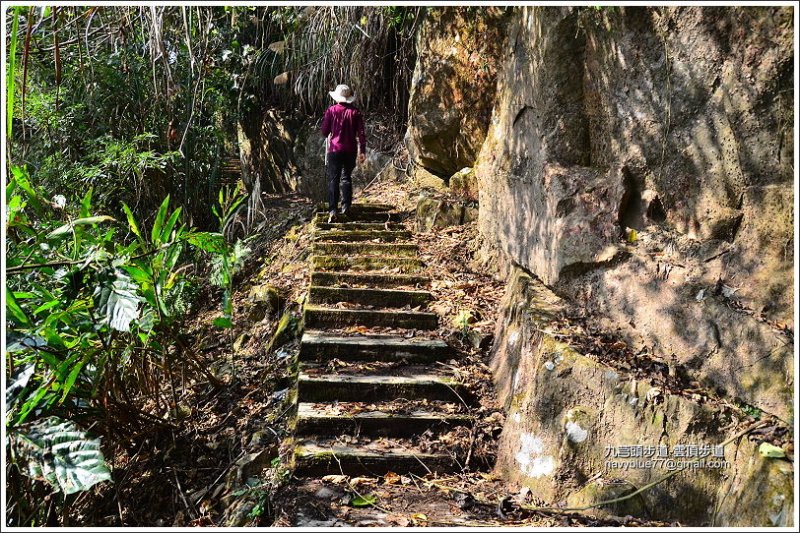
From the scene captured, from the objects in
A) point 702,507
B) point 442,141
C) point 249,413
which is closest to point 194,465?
point 249,413

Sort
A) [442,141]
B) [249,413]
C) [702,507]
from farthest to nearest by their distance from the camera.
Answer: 1. [442,141]
2. [249,413]
3. [702,507]

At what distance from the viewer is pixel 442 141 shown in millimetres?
7301

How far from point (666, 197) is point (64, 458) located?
3352mm

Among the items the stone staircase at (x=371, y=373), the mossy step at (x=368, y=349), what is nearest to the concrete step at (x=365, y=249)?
the stone staircase at (x=371, y=373)

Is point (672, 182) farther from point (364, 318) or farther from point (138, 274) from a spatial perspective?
point (138, 274)

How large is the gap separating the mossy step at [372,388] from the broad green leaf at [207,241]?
1098 mm

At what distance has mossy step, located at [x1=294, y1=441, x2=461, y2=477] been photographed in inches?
150

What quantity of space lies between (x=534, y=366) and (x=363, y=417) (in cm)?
113

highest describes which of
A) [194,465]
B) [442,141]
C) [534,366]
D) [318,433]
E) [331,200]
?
[442,141]

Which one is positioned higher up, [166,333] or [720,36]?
[720,36]

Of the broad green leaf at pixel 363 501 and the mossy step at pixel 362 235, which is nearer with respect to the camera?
the broad green leaf at pixel 363 501

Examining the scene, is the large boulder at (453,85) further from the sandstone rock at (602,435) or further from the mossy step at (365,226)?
the sandstone rock at (602,435)

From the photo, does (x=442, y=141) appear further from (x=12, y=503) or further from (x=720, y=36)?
(x=12, y=503)

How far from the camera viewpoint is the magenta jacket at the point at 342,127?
7.20 m
